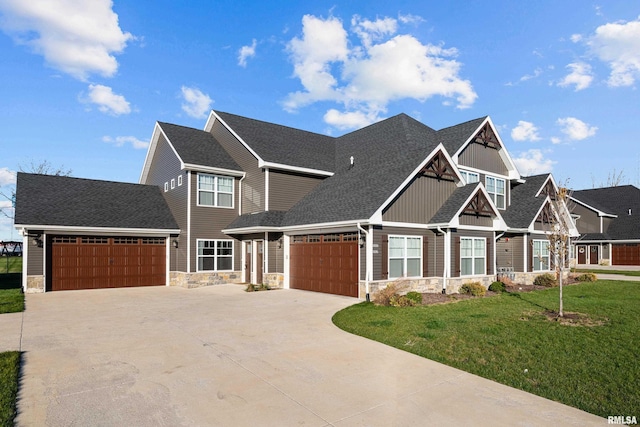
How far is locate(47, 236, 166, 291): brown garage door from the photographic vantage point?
1945 cm

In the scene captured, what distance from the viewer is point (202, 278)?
69.2 ft

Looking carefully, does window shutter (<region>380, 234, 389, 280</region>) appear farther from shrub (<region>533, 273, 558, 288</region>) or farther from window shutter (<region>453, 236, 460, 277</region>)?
shrub (<region>533, 273, 558, 288</region>)

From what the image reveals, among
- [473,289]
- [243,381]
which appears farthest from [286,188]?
[243,381]

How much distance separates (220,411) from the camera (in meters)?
5.43

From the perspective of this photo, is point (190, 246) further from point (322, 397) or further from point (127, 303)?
point (322, 397)

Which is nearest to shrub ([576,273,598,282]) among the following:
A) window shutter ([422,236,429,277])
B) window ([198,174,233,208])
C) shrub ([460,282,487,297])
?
shrub ([460,282,487,297])

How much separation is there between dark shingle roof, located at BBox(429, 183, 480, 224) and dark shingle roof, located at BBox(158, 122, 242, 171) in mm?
11483

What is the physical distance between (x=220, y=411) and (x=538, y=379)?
5011 millimetres

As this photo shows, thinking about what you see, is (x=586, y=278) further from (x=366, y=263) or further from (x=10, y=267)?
(x=10, y=267)

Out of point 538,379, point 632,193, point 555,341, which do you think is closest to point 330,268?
point 555,341

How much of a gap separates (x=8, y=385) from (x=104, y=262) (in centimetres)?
1552

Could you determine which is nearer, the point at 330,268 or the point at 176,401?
the point at 176,401

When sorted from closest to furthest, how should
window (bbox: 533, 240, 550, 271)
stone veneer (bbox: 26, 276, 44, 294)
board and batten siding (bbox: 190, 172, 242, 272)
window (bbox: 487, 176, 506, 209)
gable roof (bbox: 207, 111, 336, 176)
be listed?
1. stone veneer (bbox: 26, 276, 44, 294)
2. board and batten siding (bbox: 190, 172, 242, 272)
3. gable roof (bbox: 207, 111, 336, 176)
4. window (bbox: 533, 240, 550, 271)
5. window (bbox: 487, 176, 506, 209)

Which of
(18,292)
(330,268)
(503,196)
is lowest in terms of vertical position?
(18,292)
